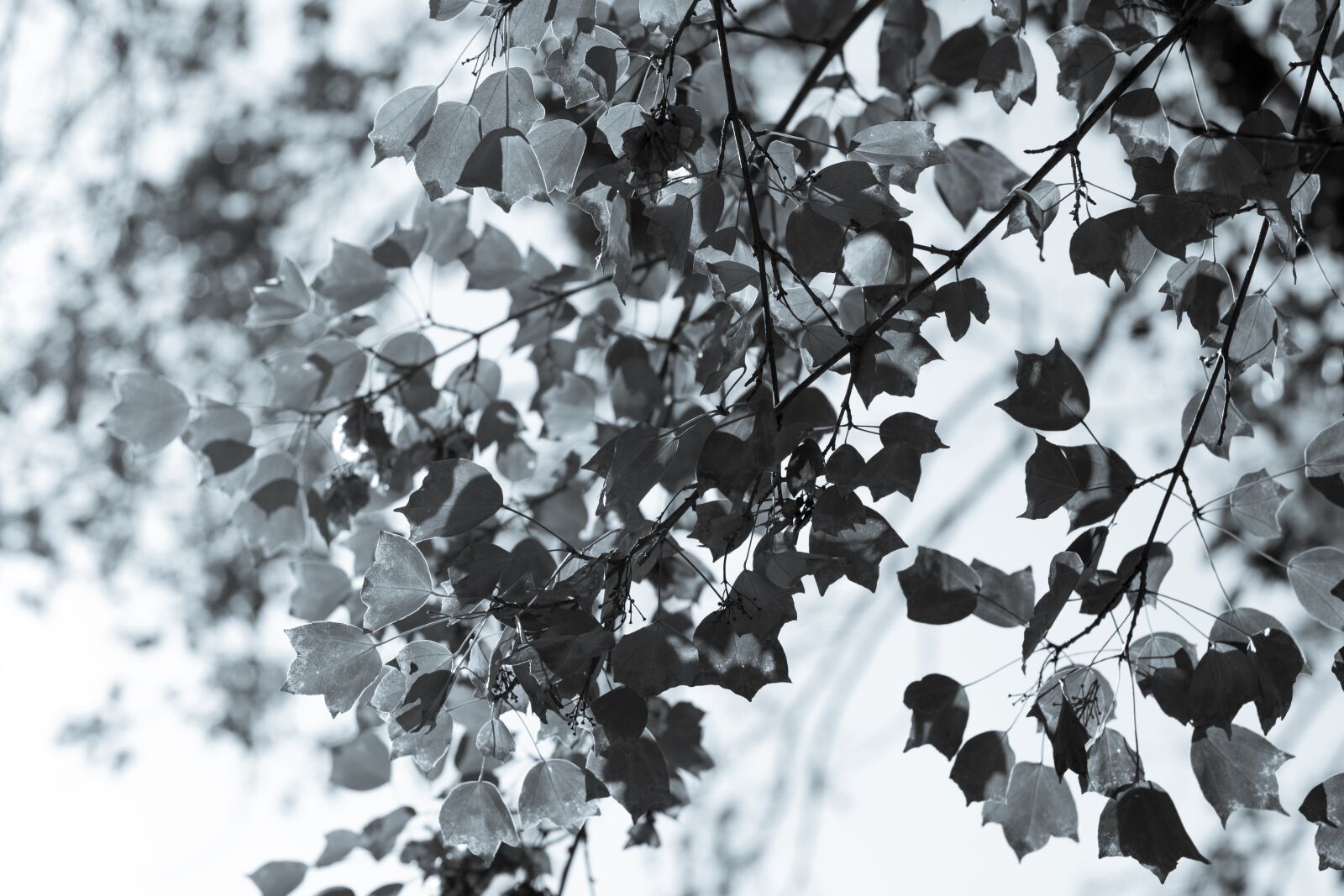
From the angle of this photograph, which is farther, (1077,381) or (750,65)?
(750,65)

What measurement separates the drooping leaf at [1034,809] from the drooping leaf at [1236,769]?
0.50 feet

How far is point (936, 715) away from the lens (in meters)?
1.17

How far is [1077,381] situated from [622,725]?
0.59 metres

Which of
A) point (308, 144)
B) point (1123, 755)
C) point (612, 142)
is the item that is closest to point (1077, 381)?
point (1123, 755)

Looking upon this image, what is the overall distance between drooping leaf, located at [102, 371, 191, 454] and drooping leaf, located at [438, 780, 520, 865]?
93cm

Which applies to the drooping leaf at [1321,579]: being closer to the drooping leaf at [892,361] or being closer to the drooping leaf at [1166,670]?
the drooping leaf at [1166,670]

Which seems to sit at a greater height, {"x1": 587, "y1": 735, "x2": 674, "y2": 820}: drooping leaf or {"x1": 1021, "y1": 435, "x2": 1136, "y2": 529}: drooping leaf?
{"x1": 1021, "y1": 435, "x2": 1136, "y2": 529}: drooping leaf

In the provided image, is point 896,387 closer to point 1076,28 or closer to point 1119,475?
point 1119,475

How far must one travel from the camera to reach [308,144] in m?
4.99

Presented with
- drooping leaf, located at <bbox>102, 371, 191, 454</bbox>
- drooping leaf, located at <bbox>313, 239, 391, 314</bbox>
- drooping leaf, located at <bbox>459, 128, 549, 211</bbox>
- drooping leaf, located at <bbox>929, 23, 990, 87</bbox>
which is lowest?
drooping leaf, located at <bbox>459, 128, 549, 211</bbox>

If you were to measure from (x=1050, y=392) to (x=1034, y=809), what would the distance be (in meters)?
0.50

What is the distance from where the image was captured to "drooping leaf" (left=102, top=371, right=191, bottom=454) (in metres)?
1.76

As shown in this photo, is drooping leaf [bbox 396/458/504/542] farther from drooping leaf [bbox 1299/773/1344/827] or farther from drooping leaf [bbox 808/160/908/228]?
drooping leaf [bbox 1299/773/1344/827]

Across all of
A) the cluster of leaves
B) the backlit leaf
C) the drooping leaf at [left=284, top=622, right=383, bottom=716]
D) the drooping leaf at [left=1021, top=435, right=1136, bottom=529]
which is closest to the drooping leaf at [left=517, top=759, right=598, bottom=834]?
the cluster of leaves
